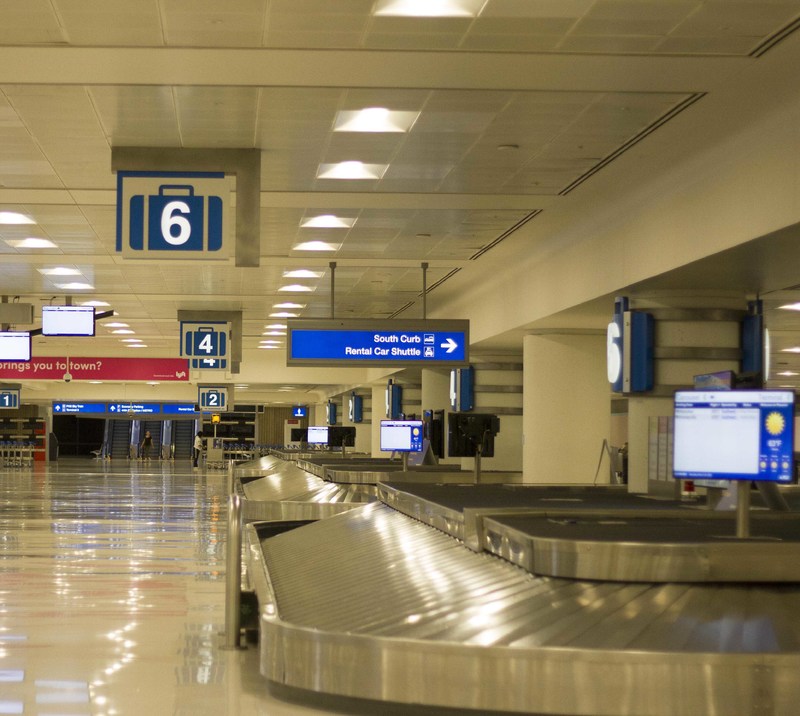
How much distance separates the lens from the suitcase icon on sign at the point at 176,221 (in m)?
9.88

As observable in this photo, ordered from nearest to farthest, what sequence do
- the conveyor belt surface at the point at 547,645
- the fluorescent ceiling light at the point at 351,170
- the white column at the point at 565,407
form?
the conveyor belt surface at the point at 547,645 → the fluorescent ceiling light at the point at 351,170 → the white column at the point at 565,407

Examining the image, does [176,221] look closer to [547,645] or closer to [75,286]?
[547,645]

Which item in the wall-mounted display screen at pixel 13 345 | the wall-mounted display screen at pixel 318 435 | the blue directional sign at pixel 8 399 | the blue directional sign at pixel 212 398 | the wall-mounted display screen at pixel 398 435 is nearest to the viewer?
the wall-mounted display screen at pixel 398 435

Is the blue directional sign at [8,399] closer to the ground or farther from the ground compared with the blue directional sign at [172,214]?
closer to the ground

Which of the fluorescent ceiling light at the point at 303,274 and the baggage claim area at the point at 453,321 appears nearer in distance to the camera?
the baggage claim area at the point at 453,321

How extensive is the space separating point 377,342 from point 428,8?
9.32 metres

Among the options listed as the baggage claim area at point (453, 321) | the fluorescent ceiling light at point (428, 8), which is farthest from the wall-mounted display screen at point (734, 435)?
the fluorescent ceiling light at point (428, 8)

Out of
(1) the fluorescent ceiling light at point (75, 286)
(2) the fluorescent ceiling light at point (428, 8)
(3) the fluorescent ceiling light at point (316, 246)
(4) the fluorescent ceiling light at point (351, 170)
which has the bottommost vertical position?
(1) the fluorescent ceiling light at point (75, 286)

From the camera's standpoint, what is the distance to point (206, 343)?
2233cm

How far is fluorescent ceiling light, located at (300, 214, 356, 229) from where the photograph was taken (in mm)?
13398

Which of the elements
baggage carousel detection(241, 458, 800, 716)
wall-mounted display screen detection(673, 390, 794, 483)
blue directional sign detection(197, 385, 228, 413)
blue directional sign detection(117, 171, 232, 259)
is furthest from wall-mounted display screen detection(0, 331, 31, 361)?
wall-mounted display screen detection(673, 390, 794, 483)

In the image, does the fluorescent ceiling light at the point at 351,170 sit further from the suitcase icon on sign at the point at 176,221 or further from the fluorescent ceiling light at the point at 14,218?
the fluorescent ceiling light at the point at 14,218

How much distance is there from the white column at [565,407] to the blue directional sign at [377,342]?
1.59 m

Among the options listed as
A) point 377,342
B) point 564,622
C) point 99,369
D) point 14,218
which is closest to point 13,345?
point 14,218
